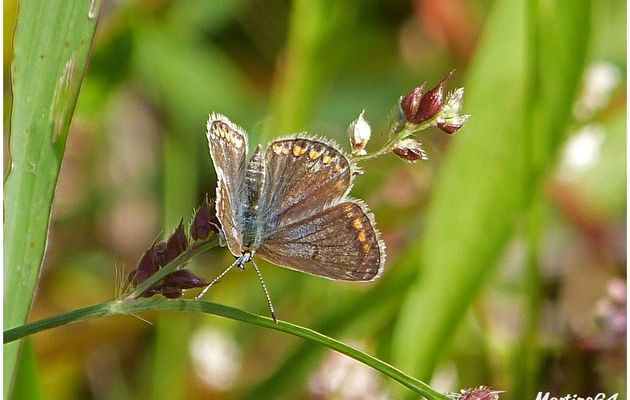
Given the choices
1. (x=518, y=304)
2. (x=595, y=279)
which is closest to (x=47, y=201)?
(x=518, y=304)

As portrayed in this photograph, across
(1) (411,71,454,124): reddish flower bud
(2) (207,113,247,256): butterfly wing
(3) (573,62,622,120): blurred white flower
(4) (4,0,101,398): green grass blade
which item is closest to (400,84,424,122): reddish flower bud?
(1) (411,71,454,124): reddish flower bud

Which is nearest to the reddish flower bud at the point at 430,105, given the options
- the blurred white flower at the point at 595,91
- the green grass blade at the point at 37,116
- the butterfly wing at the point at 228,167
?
the butterfly wing at the point at 228,167

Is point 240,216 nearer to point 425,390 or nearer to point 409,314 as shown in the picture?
point 425,390

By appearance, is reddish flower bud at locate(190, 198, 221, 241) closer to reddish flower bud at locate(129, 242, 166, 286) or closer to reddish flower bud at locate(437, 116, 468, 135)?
reddish flower bud at locate(129, 242, 166, 286)

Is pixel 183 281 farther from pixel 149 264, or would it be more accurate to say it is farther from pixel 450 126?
pixel 450 126

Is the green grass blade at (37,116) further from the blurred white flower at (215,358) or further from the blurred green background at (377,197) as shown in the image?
the blurred white flower at (215,358)

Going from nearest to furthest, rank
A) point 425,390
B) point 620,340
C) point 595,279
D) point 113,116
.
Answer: point 425,390
point 620,340
point 595,279
point 113,116
